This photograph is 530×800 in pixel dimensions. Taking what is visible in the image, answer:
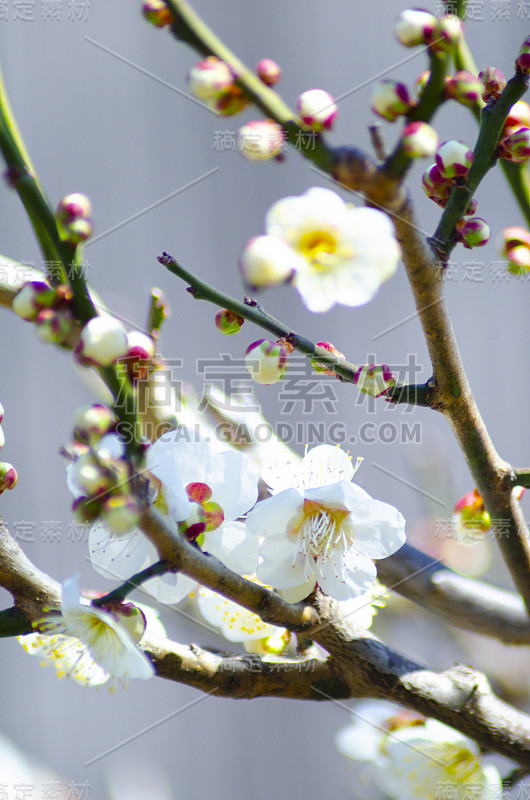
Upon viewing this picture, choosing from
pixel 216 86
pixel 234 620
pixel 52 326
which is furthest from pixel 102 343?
pixel 234 620

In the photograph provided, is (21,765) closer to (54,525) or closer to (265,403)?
(54,525)

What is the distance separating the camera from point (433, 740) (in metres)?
0.59

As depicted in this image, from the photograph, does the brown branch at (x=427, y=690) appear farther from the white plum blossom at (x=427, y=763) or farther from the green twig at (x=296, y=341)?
the green twig at (x=296, y=341)

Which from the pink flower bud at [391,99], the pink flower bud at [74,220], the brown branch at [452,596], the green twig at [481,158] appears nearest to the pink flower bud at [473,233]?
the green twig at [481,158]

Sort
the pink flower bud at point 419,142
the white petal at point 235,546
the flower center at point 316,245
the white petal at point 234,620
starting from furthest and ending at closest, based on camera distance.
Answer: the white petal at point 234,620 → the white petal at point 235,546 → the flower center at point 316,245 → the pink flower bud at point 419,142

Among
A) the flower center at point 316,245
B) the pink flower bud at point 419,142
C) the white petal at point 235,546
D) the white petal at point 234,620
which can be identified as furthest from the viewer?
the white petal at point 234,620

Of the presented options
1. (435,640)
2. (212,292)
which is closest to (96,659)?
(212,292)

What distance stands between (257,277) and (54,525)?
0.51 meters

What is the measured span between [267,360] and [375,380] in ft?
0.23

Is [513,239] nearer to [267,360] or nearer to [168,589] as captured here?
[267,360]

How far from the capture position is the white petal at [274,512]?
463mm

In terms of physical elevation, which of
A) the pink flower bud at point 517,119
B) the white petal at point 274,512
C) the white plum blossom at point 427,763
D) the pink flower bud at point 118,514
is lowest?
the white plum blossom at point 427,763

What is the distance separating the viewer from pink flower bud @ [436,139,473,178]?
389 mm

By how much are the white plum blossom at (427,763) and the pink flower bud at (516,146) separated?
45cm
